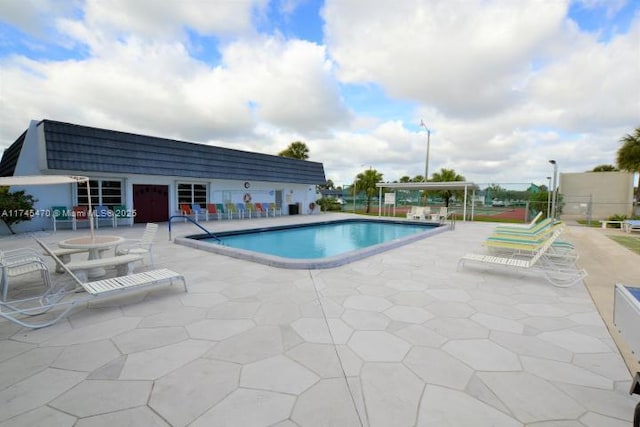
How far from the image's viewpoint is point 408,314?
3.48 meters

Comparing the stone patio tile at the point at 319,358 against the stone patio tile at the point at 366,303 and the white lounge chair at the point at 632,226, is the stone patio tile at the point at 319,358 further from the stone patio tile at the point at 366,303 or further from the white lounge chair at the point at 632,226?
the white lounge chair at the point at 632,226

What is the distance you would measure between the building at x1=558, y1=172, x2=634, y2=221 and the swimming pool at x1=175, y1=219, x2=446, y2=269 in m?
15.0

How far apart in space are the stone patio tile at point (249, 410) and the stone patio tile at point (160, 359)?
697 mm

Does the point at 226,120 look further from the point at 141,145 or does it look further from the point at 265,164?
the point at 141,145

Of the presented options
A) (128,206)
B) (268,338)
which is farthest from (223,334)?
(128,206)

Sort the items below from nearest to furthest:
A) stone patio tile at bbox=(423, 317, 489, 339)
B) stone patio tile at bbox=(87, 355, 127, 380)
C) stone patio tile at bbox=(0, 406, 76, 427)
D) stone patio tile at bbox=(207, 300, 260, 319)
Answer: stone patio tile at bbox=(0, 406, 76, 427)
stone patio tile at bbox=(87, 355, 127, 380)
stone patio tile at bbox=(423, 317, 489, 339)
stone patio tile at bbox=(207, 300, 260, 319)

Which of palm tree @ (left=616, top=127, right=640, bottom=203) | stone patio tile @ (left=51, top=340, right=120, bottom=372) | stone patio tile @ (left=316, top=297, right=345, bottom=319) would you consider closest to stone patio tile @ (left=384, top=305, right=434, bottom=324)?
stone patio tile @ (left=316, top=297, right=345, bottom=319)

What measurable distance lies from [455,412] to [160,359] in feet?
7.84

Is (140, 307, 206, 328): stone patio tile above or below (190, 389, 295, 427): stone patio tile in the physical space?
below

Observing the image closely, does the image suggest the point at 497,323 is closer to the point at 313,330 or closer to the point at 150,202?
the point at 313,330

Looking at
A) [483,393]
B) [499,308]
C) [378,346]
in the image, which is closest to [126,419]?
[378,346]

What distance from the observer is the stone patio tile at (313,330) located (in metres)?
2.86

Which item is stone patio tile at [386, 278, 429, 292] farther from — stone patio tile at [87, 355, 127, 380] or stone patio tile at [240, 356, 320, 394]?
stone patio tile at [87, 355, 127, 380]

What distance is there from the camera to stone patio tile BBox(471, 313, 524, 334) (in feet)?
10.2
